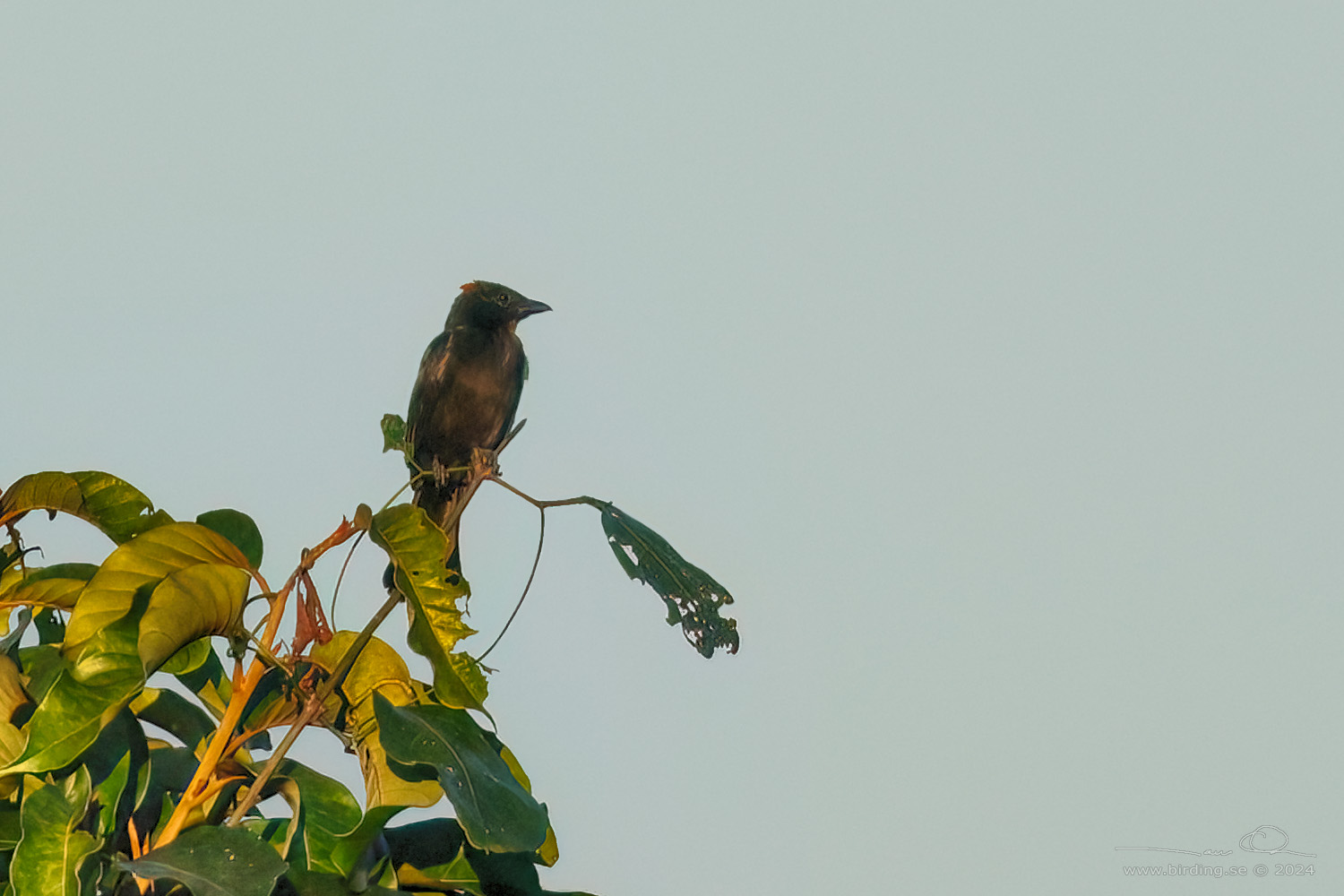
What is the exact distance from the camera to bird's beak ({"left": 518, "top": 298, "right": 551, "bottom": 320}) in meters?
3.53

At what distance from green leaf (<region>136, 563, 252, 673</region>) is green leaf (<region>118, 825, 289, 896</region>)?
26 cm

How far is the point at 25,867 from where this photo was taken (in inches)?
68.7

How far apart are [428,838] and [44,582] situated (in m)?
0.79

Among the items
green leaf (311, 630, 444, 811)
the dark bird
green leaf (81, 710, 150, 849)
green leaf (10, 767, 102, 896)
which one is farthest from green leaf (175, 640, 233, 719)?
the dark bird

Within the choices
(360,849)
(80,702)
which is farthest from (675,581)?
(80,702)

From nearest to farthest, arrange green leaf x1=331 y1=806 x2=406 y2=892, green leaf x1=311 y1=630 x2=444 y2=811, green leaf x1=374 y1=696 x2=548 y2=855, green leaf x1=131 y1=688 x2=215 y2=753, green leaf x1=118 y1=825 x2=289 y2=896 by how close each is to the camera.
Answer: green leaf x1=118 y1=825 x2=289 y2=896 < green leaf x1=374 y1=696 x2=548 y2=855 < green leaf x1=331 y1=806 x2=406 y2=892 < green leaf x1=311 y1=630 x2=444 y2=811 < green leaf x1=131 y1=688 x2=215 y2=753

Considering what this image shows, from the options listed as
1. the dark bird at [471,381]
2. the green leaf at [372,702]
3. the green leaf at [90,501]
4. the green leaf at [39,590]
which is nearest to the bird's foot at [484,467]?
the green leaf at [372,702]

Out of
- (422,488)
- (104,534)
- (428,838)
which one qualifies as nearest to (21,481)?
(104,534)

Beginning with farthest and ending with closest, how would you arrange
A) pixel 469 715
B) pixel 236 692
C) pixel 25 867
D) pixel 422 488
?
pixel 422 488
pixel 469 715
pixel 236 692
pixel 25 867

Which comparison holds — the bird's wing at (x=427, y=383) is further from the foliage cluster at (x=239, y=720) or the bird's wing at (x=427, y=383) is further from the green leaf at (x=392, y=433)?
the foliage cluster at (x=239, y=720)

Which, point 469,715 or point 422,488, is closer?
point 469,715

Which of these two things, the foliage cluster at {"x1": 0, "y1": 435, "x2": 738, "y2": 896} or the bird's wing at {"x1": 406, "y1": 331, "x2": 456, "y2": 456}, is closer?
the foliage cluster at {"x1": 0, "y1": 435, "x2": 738, "y2": 896}

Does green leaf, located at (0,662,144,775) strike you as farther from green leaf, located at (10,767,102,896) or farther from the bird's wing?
the bird's wing

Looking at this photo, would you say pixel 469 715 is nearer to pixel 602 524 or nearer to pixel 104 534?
pixel 602 524
